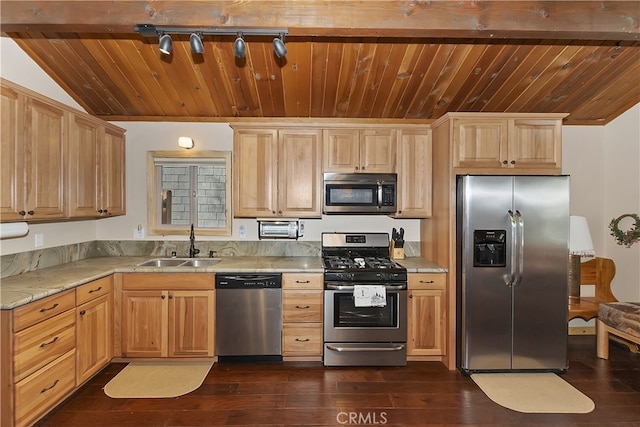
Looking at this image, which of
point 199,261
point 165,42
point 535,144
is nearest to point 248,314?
point 199,261

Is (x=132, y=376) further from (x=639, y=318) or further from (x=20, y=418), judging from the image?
(x=639, y=318)

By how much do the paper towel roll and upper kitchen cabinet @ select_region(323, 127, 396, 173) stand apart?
2.56 m

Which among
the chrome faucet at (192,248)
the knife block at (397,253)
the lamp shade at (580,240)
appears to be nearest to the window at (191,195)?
the chrome faucet at (192,248)

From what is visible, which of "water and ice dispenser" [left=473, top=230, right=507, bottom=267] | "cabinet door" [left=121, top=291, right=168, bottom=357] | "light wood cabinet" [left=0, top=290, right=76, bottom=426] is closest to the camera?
"light wood cabinet" [left=0, top=290, right=76, bottom=426]

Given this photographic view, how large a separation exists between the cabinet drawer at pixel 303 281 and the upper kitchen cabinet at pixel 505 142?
1.64 meters

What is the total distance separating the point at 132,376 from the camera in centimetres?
317

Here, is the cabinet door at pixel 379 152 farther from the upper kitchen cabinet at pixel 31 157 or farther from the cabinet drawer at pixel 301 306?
the upper kitchen cabinet at pixel 31 157

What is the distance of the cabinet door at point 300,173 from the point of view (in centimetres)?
378

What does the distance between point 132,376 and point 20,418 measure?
95cm

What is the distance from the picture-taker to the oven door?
3.38 meters

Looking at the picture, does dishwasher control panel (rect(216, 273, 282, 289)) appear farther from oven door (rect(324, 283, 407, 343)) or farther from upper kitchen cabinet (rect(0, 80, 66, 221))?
upper kitchen cabinet (rect(0, 80, 66, 221))

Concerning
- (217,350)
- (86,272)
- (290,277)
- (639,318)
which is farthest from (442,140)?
(86,272)

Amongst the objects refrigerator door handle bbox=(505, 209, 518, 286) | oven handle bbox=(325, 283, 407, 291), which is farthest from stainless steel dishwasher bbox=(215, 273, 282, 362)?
refrigerator door handle bbox=(505, 209, 518, 286)

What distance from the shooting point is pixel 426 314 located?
3.45m
